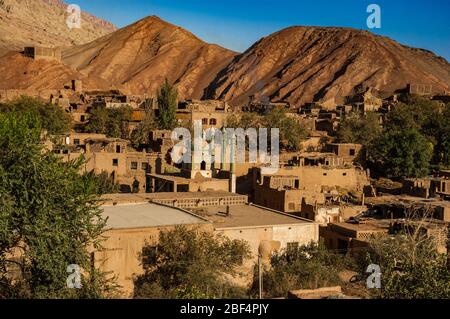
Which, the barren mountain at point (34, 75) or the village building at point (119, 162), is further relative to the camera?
the barren mountain at point (34, 75)

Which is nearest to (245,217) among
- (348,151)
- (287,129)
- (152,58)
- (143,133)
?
(348,151)

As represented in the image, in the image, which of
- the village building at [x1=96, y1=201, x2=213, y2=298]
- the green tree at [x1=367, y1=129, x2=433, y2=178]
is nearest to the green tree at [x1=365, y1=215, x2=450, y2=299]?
the village building at [x1=96, y1=201, x2=213, y2=298]

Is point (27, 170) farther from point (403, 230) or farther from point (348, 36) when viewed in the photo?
point (348, 36)

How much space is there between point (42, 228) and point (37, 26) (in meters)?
93.6

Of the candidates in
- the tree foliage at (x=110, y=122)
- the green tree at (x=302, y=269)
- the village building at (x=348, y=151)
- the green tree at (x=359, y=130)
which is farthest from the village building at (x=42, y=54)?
the green tree at (x=302, y=269)

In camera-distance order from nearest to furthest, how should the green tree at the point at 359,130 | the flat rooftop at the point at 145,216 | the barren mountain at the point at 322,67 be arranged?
the flat rooftop at the point at 145,216 → the green tree at the point at 359,130 → the barren mountain at the point at 322,67

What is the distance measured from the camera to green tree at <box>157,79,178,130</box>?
36000 mm

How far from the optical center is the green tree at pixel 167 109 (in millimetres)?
36000

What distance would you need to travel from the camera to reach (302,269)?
48.2ft

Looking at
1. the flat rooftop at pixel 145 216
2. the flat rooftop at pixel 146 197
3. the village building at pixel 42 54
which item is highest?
the village building at pixel 42 54

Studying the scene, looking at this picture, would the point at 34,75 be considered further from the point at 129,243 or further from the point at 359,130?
the point at 129,243

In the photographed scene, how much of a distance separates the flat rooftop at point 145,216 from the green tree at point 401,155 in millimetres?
16124

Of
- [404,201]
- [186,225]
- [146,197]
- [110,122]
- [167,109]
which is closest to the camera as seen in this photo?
[186,225]

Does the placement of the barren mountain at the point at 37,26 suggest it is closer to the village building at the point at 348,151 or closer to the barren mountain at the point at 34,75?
the barren mountain at the point at 34,75
